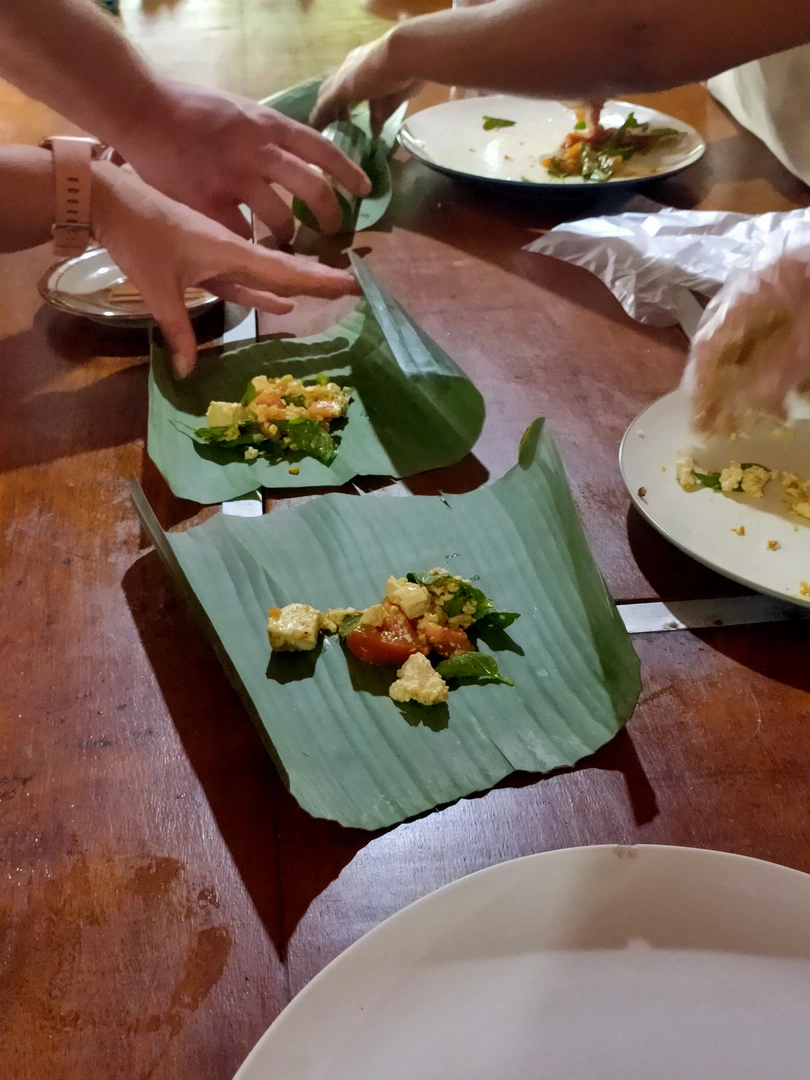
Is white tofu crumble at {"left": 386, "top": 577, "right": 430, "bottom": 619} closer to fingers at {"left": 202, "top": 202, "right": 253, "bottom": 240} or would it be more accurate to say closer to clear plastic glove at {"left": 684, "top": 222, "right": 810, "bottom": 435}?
clear plastic glove at {"left": 684, "top": 222, "right": 810, "bottom": 435}

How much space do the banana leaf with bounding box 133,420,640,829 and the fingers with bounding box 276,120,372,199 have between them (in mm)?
796

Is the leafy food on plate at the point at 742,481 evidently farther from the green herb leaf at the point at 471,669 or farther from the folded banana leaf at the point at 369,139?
the folded banana leaf at the point at 369,139

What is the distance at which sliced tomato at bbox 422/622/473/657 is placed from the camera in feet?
2.23

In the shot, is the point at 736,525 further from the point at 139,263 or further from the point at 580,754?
the point at 139,263

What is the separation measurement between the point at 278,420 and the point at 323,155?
688 millimetres

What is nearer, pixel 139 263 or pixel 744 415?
pixel 744 415

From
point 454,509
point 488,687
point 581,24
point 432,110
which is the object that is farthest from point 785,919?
point 432,110

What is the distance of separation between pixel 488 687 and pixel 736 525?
33cm

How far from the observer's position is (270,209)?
135 centimetres

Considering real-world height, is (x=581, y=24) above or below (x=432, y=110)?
above

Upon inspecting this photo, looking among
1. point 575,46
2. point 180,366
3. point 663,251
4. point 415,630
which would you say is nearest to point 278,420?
point 180,366

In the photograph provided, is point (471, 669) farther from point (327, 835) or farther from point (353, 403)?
point (353, 403)

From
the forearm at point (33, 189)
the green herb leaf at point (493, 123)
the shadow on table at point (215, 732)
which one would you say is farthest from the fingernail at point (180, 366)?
the green herb leaf at point (493, 123)

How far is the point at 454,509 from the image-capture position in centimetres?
83
